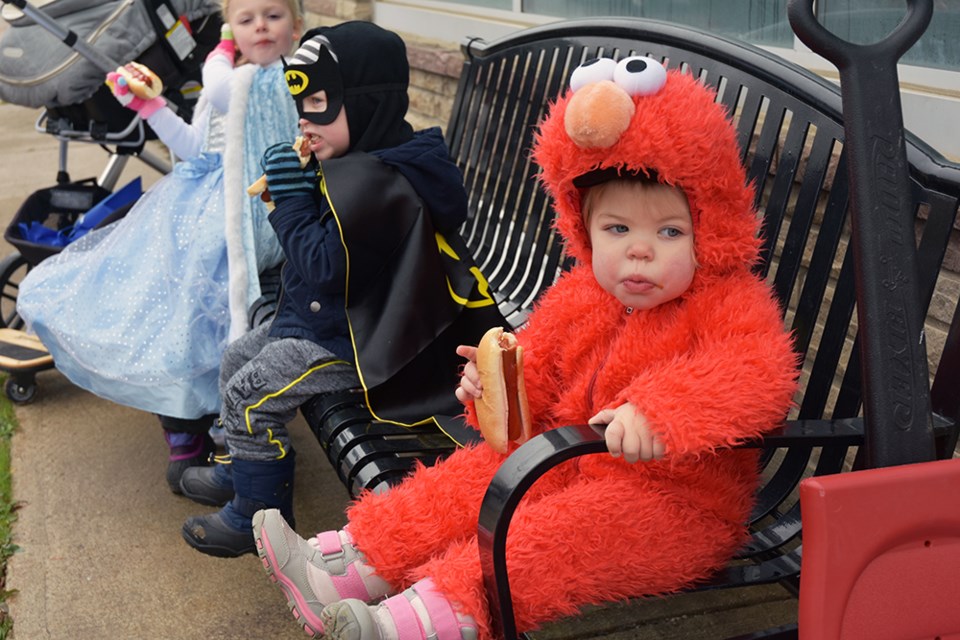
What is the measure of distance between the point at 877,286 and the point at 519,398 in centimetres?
75

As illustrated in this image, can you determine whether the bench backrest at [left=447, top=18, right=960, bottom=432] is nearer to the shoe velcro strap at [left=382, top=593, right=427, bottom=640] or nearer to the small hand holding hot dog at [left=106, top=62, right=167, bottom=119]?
the shoe velcro strap at [left=382, top=593, right=427, bottom=640]

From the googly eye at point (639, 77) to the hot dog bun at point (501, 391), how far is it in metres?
0.53

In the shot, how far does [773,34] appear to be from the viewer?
342 centimetres

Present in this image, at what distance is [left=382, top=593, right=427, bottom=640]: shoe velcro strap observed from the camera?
2.00 metres

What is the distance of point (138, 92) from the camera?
3.90m

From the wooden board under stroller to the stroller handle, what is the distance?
1104mm

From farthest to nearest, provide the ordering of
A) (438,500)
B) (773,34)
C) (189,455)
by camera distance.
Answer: (189,455) < (773,34) < (438,500)

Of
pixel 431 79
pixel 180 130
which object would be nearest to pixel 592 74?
pixel 180 130

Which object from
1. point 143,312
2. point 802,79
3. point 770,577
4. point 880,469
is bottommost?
point 143,312

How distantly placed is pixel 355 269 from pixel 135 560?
1.22 meters

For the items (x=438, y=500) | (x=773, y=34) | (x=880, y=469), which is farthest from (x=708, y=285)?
(x=773, y=34)

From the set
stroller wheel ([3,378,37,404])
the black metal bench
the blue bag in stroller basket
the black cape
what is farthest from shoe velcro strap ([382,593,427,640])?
stroller wheel ([3,378,37,404])

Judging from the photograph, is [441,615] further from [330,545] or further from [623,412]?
[623,412]

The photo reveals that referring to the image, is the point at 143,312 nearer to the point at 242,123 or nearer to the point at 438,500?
the point at 242,123
